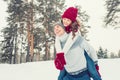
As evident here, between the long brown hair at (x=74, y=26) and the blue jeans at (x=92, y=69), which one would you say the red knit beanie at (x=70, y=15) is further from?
the blue jeans at (x=92, y=69)

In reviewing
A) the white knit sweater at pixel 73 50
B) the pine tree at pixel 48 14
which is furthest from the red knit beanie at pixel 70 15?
the pine tree at pixel 48 14

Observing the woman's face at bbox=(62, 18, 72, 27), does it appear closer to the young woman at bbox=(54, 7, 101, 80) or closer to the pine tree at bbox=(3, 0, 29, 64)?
the young woman at bbox=(54, 7, 101, 80)

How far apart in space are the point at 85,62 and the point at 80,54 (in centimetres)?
14

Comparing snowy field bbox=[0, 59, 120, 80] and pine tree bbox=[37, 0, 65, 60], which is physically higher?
pine tree bbox=[37, 0, 65, 60]

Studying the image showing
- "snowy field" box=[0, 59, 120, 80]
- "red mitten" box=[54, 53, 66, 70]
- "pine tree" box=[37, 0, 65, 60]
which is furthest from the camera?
"pine tree" box=[37, 0, 65, 60]

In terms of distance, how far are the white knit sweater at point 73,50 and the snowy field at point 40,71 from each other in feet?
27.5

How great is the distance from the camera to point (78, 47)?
5.75 m

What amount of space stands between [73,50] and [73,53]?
44 millimetres

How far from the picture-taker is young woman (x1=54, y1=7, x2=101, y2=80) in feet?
18.5

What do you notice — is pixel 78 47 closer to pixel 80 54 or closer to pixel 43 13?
pixel 80 54

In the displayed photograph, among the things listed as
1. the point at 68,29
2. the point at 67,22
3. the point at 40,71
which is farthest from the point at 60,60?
the point at 40,71

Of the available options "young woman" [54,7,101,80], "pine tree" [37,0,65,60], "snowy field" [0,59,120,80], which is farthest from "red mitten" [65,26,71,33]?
"pine tree" [37,0,65,60]

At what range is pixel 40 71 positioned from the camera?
17.5 meters

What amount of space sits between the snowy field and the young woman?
8.31 meters
